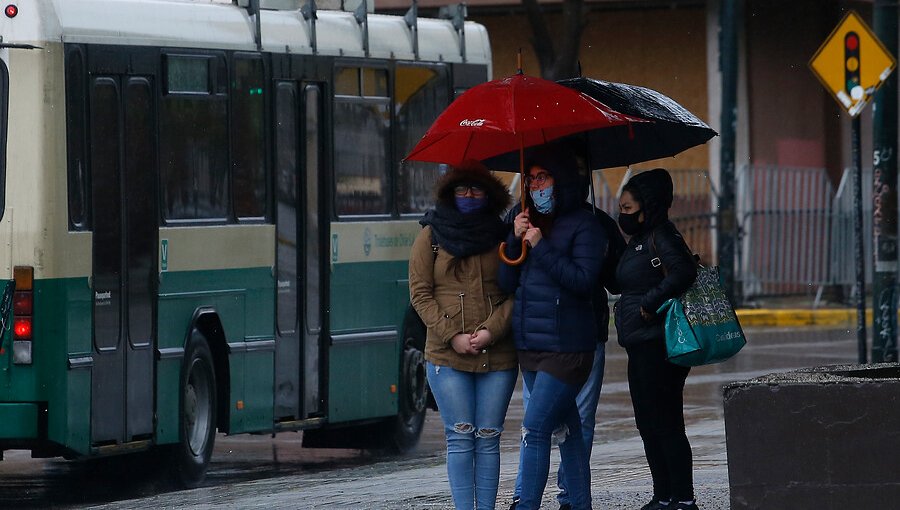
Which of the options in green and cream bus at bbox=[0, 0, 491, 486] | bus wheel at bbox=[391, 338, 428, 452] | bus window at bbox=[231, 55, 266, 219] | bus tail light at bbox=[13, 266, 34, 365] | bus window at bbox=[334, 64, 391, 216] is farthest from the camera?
bus wheel at bbox=[391, 338, 428, 452]

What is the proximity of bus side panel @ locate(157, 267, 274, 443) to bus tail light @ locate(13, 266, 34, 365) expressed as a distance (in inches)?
44.0

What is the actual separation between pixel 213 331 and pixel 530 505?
4029 millimetres

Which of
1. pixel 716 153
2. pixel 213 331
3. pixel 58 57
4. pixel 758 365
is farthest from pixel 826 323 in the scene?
pixel 58 57

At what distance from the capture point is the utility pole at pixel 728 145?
26969 millimetres

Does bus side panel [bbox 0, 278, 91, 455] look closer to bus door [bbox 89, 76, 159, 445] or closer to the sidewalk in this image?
bus door [bbox 89, 76, 159, 445]

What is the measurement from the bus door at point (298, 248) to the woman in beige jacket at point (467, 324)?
4.12 metres

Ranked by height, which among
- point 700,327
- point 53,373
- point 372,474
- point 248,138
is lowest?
point 372,474

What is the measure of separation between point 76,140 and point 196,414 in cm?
206

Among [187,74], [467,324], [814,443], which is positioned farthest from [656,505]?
[187,74]

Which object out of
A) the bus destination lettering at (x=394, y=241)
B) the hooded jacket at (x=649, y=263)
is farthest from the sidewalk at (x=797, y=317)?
the hooded jacket at (x=649, y=263)

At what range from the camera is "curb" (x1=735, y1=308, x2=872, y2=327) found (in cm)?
2612

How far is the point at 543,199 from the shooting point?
853 centimetres

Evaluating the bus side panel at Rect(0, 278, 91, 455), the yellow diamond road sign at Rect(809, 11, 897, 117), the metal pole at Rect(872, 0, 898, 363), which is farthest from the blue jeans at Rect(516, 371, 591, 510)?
the metal pole at Rect(872, 0, 898, 363)

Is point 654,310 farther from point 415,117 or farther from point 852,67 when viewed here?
point 852,67
